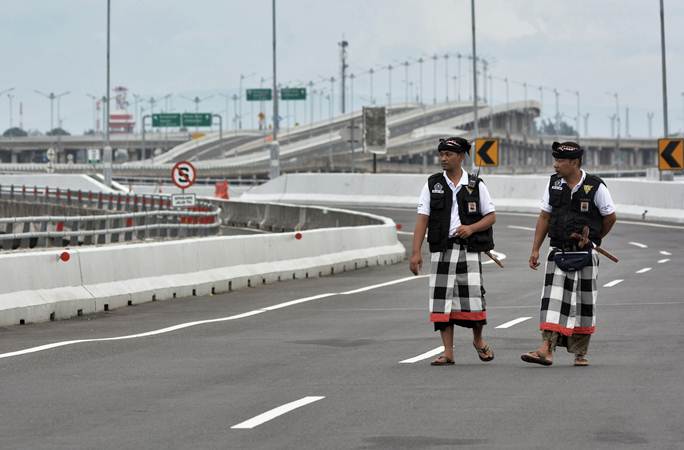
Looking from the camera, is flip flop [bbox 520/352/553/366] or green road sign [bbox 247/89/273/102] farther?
green road sign [bbox 247/89/273/102]

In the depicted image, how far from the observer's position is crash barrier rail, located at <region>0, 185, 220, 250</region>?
37969 mm

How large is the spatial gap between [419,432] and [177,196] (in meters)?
34.7

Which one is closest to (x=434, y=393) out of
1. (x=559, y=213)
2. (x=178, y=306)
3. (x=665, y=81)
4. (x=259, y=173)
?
(x=559, y=213)

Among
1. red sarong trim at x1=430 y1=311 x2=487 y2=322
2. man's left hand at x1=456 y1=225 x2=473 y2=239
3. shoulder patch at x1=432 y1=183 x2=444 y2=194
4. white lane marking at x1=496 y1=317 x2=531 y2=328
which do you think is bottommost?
white lane marking at x1=496 y1=317 x2=531 y2=328

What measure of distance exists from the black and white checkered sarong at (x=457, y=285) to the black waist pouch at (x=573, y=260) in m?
0.62

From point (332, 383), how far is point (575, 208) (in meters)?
2.41

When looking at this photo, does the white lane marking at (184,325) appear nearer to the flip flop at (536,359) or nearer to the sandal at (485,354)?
the sandal at (485,354)

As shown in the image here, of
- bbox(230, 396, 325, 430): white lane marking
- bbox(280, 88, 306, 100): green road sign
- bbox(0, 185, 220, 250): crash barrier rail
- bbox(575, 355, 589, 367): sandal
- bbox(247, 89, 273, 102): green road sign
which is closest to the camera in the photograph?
bbox(230, 396, 325, 430): white lane marking

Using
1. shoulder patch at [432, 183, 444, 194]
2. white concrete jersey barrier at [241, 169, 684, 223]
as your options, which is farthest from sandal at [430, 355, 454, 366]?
white concrete jersey barrier at [241, 169, 684, 223]

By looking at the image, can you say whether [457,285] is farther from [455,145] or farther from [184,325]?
[184,325]

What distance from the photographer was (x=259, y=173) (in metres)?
157

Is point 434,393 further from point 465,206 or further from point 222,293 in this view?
point 222,293

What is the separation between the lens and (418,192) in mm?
60375

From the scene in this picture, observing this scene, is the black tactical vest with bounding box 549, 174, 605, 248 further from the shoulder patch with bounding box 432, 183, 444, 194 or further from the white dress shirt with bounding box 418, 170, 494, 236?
the shoulder patch with bounding box 432, 183, 444, 194
